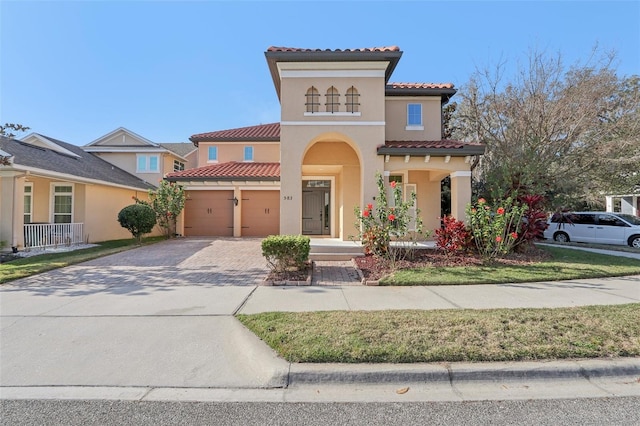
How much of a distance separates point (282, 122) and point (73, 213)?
11779 mm

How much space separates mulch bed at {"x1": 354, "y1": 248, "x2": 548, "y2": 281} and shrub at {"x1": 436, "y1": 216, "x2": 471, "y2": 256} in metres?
0.24

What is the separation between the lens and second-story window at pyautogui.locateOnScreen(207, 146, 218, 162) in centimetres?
2027

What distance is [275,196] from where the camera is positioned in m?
17.3

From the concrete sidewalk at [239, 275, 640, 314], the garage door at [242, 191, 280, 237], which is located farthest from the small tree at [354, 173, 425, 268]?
the garage door at [242, 191, 280, 237]

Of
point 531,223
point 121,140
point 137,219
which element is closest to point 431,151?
point 531,223

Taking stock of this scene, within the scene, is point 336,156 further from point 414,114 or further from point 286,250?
point 286,250

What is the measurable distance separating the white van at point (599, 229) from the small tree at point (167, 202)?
17764 millimetres

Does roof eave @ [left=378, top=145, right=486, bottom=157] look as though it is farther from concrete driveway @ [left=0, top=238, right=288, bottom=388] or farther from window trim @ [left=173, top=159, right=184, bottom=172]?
window trim @ [left=173, top=159, right=184, bottom=172]

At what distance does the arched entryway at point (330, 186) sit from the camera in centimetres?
1254

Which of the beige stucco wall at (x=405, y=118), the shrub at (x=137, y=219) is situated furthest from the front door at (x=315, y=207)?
the shrub at (x=137, y=219)

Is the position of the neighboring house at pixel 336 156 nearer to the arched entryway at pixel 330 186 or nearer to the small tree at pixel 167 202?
the arched entryway at pixel 330 186

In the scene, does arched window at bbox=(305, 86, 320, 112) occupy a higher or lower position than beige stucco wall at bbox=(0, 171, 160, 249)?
higher

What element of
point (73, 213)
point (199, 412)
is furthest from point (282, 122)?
point (73, 213)

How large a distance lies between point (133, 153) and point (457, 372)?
23.8 m
